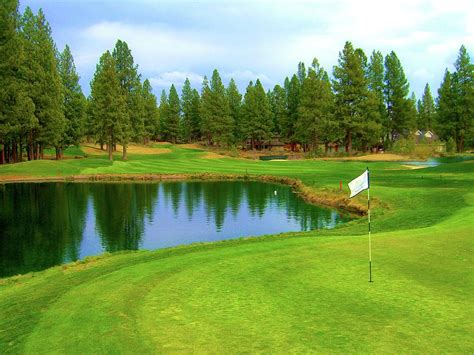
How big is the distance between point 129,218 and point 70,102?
5571 centimetres

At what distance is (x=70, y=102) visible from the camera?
81.9 metres

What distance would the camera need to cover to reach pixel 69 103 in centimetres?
8188

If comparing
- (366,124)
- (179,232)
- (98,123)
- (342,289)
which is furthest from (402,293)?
(366,124)

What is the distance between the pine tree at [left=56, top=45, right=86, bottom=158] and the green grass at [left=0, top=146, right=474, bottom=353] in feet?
218

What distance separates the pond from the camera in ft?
80.4

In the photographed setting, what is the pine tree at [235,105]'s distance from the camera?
12838cm

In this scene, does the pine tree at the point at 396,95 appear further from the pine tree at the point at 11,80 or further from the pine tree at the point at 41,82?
the pine tree at the point at 11,80

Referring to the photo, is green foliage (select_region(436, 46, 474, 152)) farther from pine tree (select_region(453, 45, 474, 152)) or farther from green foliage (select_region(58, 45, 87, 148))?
green foliage (select_region(58, 45, 87, 148))

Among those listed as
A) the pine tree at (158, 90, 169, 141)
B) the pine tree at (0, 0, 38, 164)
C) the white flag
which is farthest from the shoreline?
the pine tree at (158, 90, 169, 141)

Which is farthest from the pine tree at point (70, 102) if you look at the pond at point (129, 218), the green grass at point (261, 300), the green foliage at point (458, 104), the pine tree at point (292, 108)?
the green foliage at point (458, 104)

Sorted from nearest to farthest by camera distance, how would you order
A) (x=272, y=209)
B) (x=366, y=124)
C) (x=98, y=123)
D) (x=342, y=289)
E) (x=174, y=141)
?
1. (x=342, y=289)
2. (x=272, y=209)
3. (x=98, y=123)
4. (x=366, y=124)
5. (x=174, y=141)

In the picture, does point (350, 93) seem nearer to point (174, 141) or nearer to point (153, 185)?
point (153, 185)

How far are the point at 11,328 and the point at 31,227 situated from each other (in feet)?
69.8

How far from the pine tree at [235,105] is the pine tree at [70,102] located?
158 feet
